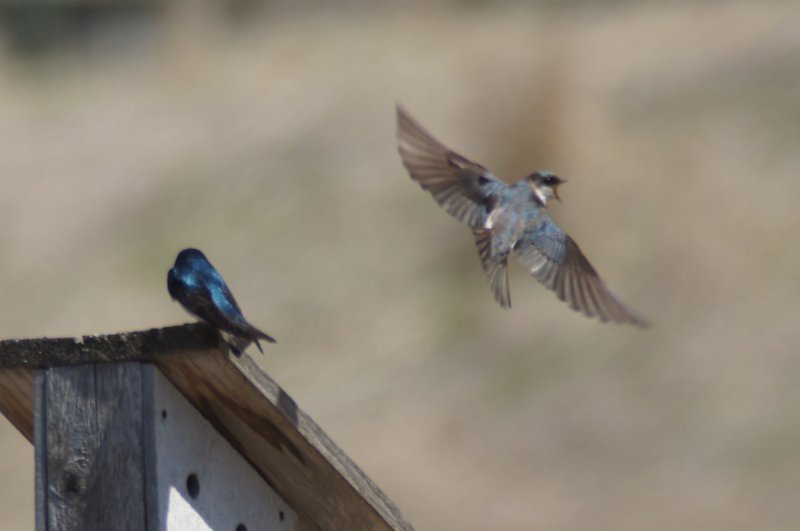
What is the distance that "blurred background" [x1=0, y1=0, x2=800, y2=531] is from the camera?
890 cm

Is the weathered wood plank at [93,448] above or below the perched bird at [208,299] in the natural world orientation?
below

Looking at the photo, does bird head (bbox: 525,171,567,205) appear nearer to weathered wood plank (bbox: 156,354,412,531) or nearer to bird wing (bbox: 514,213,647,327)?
bird wing (bbox: 514,213,647,327)

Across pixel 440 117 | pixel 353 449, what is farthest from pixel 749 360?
pixel 440 117

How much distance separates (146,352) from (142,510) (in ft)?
0.82

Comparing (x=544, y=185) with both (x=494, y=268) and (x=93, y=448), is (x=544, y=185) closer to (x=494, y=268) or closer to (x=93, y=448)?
(x=494, y=268)

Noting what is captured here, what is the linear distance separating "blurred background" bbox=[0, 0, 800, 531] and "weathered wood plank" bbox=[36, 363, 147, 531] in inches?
233

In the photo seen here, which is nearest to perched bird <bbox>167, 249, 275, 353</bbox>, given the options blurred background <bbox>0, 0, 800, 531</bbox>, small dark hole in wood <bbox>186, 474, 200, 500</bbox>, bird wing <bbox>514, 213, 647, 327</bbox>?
small dark hole in wood <bbox>186, 474, 200, 500</bbox>

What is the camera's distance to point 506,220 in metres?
3.71

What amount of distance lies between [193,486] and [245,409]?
0.17 metres

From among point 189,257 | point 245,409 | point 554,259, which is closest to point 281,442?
point 245,409

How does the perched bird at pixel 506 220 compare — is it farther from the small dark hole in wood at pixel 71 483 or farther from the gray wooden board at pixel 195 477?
the small dark hole in wood at pixel 71 483

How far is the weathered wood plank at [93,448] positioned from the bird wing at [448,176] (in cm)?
152

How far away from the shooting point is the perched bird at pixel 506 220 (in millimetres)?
3607

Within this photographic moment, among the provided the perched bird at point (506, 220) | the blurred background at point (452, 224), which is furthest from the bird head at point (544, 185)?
the blurred background at point (452, 224)
